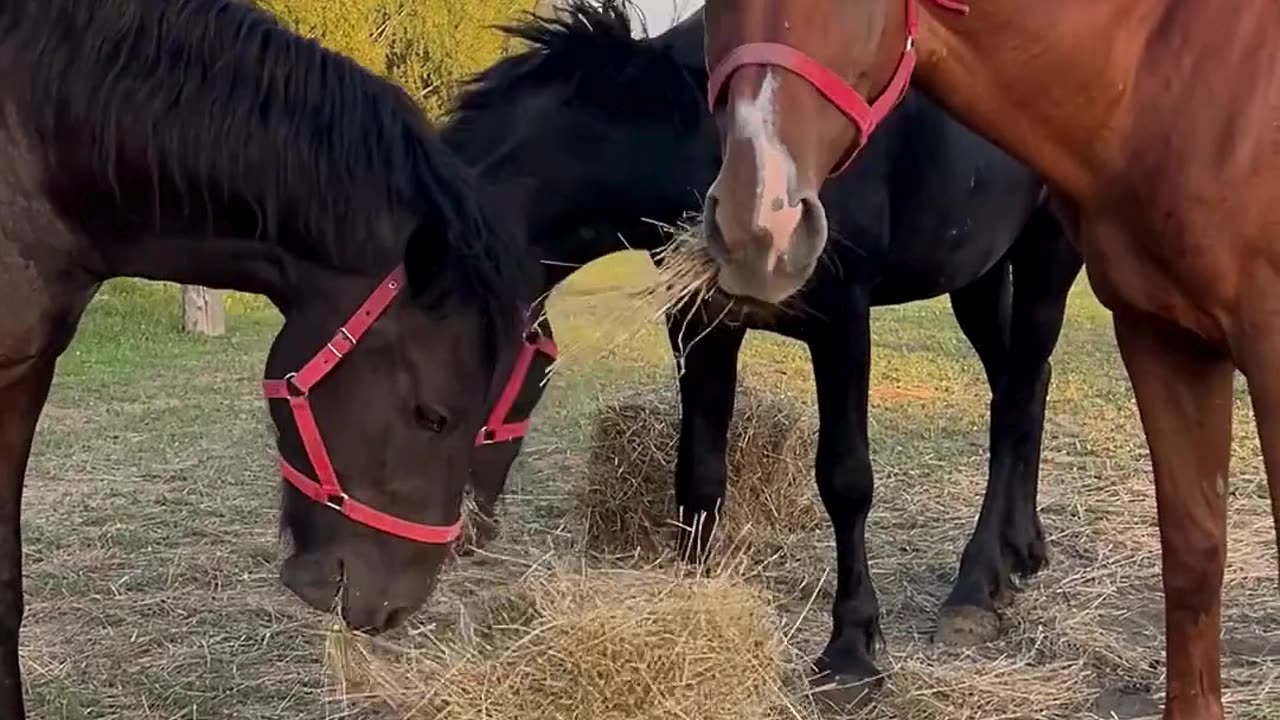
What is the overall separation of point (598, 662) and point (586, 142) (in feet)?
4.45

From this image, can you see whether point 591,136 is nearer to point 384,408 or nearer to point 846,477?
point 846,477

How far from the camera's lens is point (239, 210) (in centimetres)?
242

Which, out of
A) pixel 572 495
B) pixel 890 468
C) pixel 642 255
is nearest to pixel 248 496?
pixel 572 495

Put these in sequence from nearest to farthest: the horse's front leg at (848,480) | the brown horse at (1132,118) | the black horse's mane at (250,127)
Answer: the brown horse at (1132,118), the black horse's mane at (250,127), the horse's front leg at (848,480)

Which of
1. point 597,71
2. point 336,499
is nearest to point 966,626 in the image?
point 597,71

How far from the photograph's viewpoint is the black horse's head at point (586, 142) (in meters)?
3.28

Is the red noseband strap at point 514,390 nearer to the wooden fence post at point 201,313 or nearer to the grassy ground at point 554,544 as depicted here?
the grassy ground at point 554,544

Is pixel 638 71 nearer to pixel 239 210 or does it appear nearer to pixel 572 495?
pixel 239 210

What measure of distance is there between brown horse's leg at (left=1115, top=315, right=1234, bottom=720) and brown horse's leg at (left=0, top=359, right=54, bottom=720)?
2033 mm

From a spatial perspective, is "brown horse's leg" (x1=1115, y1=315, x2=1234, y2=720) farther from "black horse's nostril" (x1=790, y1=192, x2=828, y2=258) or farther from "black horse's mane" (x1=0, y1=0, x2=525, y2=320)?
"black horse's mane" (x1=0, y1=0, x2=525, y2=320)

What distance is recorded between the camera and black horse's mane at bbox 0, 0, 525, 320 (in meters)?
2.37

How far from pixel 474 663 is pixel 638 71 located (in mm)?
1515

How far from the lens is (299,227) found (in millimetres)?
2383

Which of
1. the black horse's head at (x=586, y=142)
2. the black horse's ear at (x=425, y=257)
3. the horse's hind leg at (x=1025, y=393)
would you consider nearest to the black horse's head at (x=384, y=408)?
the black horse's ear at (x=425, y=257)
